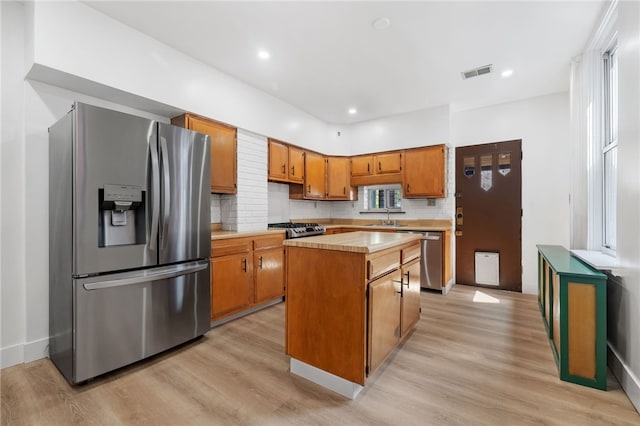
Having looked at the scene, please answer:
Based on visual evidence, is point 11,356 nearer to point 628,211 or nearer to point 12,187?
point 12,187

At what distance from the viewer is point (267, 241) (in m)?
3.47

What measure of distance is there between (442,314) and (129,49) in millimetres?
4054

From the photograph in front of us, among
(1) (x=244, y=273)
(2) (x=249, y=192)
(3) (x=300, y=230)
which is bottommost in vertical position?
(1) (x=244, y=273)

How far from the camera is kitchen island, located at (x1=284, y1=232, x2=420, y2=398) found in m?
1.76

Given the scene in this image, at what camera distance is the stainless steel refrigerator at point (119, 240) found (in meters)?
1.92

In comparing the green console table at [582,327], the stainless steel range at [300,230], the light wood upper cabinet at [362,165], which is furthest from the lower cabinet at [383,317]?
the light wood upper cabinet at [362,165]

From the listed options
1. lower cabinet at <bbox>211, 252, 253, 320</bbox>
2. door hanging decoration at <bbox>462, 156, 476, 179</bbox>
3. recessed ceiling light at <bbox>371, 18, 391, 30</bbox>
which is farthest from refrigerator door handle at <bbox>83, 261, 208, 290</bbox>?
door hanging decoration at <bbox>462, 156, 476, 179</bbox>

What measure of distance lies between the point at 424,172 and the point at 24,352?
484cm

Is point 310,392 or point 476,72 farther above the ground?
point 476,72

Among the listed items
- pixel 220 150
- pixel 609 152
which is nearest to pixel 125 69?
pixel 220 150

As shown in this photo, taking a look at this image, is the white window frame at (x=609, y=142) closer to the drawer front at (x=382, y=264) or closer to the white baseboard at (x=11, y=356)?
the drawer front at (x=382, y=264)

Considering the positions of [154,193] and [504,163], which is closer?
[154,193]

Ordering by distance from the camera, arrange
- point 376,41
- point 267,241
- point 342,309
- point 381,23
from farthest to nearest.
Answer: point 267,241
point 376,41
point 381,23
point 342,309

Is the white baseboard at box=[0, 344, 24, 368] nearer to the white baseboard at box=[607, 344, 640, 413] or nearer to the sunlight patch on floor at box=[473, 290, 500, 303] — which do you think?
the white baseboard at box=[607, 344, 640, 413]
